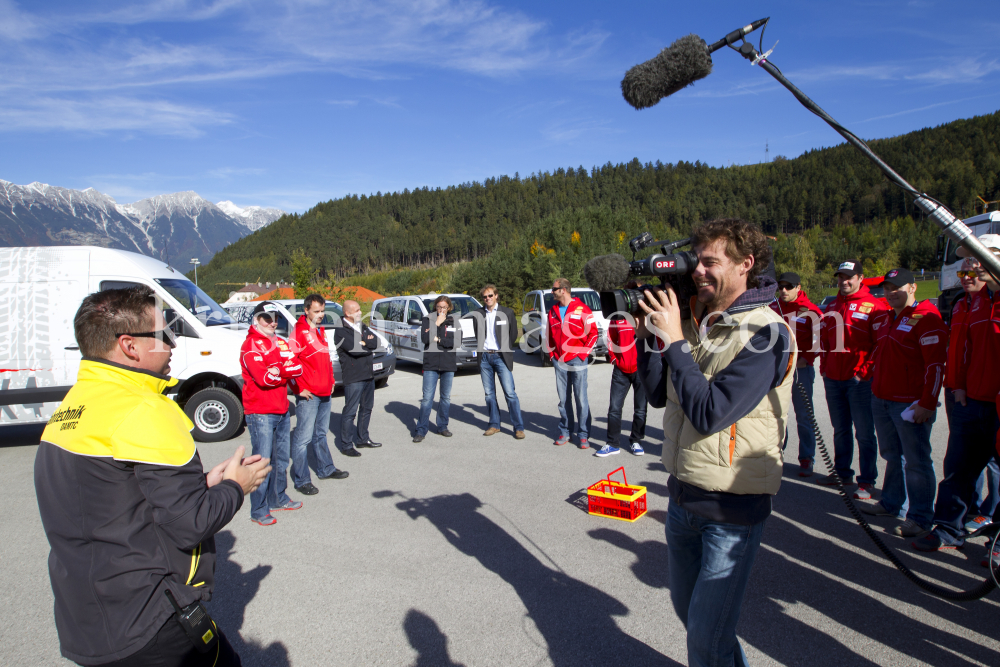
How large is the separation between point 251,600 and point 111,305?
2.54m

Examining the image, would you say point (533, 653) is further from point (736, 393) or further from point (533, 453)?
point (533, 453)

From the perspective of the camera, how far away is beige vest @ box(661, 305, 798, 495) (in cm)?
192

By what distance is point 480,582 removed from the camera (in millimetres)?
3643

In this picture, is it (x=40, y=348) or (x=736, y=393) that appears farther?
(x=40, y=348)

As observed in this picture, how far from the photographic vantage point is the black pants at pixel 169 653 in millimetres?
1664

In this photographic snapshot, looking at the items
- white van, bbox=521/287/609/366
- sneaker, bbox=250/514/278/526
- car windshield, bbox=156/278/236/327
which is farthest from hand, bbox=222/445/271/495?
white van, bbox=521/287/609/366

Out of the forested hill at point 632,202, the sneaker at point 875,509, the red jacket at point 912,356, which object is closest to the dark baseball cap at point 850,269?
the red jacket at point 912,356

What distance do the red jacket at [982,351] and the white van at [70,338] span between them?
7.76m

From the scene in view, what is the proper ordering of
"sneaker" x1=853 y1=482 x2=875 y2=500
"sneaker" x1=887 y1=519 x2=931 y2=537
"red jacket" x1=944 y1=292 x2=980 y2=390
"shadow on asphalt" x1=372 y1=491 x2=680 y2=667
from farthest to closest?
"sneaker" x1=853 y1=482 x2=875 y2=500
"sneaker" x1=887 y1=519 x2=931 y2=537
"red jacket" x1=944 y1=292 x2=980 y2=390
"shadow on asphalt" x1=372 y1=491 x2=680 y2=667

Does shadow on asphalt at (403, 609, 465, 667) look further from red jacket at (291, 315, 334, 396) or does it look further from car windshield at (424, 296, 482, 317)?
car windshield at (424, 296, 482, 317)

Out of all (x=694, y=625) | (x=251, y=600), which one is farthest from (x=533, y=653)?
(x=251, y=600)

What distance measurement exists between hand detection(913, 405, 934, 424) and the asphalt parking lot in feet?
3.03

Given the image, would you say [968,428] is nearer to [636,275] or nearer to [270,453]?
[636,275]

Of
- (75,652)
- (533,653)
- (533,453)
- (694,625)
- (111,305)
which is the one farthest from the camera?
(533,453)
